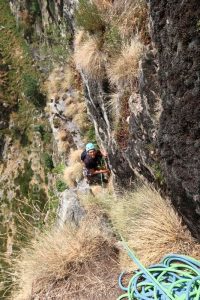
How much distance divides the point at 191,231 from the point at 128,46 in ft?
10.3

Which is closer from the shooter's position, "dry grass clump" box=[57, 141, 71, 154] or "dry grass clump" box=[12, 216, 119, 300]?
"dry grass clump" box=[12, 216, 119, 300]

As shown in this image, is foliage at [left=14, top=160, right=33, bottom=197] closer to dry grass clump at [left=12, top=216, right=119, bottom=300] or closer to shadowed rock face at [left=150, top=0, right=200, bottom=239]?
dry grass clump at [left=12, top=216, right=119, bottom=300]

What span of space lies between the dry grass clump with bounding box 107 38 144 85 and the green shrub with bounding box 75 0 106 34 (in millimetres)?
922

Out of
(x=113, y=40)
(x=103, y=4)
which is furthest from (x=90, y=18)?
(x=113, y=40)

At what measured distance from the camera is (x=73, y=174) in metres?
12.8

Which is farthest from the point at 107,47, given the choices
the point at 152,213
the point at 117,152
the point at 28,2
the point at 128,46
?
the point at 28,2

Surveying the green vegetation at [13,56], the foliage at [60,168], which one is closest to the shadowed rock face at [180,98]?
the foliage at [60,168]

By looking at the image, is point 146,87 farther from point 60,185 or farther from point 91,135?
point 60,185

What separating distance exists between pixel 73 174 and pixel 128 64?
6.13 meters

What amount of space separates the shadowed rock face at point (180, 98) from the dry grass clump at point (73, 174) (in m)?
6.94

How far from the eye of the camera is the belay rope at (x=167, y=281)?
498 cm

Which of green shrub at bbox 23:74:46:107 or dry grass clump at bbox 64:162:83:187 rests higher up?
green shrub at bbox 23:74:46:107

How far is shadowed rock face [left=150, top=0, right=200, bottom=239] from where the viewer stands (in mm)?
4677

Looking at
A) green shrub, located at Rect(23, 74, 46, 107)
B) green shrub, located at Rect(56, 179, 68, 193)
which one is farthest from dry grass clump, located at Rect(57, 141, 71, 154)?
green shrub, located at Rect(23, 74, 46, 107)
